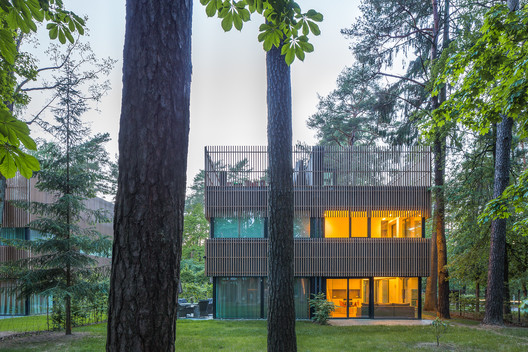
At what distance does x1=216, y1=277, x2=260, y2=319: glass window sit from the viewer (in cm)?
1742

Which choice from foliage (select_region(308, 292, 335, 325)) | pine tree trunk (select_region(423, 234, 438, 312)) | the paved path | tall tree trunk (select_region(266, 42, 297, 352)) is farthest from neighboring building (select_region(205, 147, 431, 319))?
tall tree trunk (select_region(266, 42, 297, 352))

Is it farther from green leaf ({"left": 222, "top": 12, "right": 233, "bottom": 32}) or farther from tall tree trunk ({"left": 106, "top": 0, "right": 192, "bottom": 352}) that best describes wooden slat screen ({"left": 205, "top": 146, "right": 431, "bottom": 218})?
tall tree trunk ({"left": 106, "top": 0, "right": 192, "bottom": 352})

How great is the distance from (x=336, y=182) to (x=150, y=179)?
16519 millimetres

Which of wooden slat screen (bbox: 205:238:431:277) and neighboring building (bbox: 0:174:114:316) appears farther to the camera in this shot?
neighboring building (bbox: 0:174:114:316)

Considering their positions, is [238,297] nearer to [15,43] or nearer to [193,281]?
[193,281]

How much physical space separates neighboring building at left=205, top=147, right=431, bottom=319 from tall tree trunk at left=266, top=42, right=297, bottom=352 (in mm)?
11884

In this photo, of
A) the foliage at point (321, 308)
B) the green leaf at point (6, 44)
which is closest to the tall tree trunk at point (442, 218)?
the foliage at point (321, 308)

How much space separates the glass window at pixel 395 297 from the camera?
17.4 metres

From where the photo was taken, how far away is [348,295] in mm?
17688

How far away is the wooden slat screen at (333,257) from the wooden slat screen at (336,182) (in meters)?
1.33

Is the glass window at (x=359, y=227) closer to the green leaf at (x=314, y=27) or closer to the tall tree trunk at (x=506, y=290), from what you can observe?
the tall tree trunk at (x=506, y=290)

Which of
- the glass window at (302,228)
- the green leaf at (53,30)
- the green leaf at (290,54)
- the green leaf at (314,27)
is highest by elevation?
the green leaf at (53,30)

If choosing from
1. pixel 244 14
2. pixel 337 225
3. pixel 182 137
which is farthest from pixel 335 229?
pixel 182 137

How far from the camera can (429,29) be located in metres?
19.1
